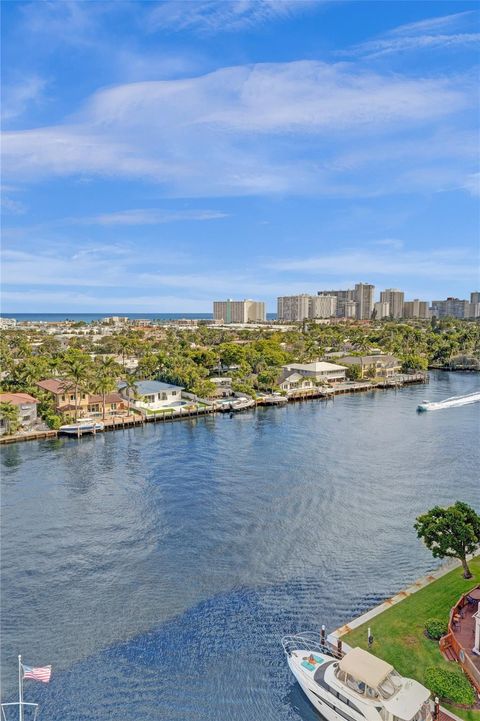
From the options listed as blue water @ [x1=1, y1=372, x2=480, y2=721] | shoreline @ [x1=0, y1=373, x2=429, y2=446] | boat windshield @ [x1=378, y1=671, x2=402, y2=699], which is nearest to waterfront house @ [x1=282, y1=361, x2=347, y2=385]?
shoreline @ [x1=0, y1=373, x2=429, y2=446]

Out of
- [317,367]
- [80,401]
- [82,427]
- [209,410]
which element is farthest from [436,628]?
[317,367]

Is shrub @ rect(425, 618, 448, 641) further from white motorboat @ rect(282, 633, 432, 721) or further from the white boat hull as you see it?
the white boat hull

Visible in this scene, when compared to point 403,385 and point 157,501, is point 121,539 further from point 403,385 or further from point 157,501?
point 403,385

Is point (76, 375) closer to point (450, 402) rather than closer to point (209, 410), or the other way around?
point (209, 410)

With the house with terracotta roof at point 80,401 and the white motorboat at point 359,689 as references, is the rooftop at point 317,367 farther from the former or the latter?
the white motorboat at point 359,689

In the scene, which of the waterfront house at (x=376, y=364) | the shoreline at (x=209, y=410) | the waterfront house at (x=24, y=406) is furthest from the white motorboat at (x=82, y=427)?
the waterfront house at (x=376, y=364)

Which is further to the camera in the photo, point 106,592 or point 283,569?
point 283,569

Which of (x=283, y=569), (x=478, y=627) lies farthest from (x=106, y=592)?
(x=478, y=627)

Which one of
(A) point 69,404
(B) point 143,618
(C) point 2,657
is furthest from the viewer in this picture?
(A) point 69,404
